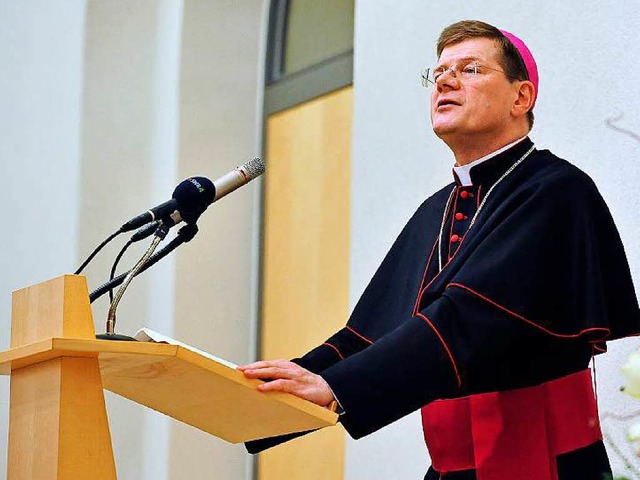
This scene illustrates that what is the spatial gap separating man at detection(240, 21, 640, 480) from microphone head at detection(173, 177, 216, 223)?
1.42 feet

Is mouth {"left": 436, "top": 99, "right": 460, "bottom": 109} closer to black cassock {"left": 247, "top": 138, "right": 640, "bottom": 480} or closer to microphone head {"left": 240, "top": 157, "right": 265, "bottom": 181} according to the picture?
black cassock {"left": 247, "top": 138, "right": 640, "bottom": 480}

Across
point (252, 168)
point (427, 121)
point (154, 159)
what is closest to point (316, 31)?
point (154, 159)

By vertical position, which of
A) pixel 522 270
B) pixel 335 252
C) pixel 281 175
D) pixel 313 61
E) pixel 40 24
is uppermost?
pixel 40 24

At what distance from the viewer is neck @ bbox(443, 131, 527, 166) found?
3.02m

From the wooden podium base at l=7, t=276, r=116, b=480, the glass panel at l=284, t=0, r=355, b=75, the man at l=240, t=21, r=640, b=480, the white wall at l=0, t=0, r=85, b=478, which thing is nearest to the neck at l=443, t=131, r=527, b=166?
the man at l=240, t=21, r=640, b=480

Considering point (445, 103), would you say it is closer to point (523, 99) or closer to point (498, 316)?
point (523, 99)

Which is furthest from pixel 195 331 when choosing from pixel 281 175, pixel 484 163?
pixel 484 163

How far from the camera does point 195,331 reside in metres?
5.85

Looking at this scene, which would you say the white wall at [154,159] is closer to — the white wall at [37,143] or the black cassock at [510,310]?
the white wall at [37,143]

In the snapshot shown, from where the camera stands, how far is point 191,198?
2672mm

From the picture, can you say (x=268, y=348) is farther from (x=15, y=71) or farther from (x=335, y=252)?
(x=15, y=71)

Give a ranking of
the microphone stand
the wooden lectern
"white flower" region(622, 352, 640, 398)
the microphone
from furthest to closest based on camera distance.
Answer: the microphone
the microphone stand
the wooden lectern
"white flower" region(622, 352, 640, 398)

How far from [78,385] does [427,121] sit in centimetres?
237

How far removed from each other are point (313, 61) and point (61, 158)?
1.35 m
